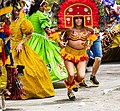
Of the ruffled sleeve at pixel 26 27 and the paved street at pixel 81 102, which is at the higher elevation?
the ruffled sleeve at pixel 26 27

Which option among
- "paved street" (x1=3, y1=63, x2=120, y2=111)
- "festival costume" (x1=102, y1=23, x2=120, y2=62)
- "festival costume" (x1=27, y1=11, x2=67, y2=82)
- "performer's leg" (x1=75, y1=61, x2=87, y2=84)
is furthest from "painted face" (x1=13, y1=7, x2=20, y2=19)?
"festival costume" (x1=102, y1=23, x2=120, y2=62)

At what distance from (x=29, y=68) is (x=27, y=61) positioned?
11cm

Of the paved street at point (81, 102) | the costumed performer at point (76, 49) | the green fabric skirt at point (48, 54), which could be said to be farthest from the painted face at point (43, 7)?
the costumed performer at point (76, 49)

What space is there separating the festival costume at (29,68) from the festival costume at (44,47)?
1.31 meters

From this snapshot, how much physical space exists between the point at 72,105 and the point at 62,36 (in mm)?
1294

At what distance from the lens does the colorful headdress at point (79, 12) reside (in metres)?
8.71

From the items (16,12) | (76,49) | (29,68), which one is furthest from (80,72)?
(16,12)

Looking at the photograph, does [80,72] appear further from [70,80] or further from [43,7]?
[43,7]

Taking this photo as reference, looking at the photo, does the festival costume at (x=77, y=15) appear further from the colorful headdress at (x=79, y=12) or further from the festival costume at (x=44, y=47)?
the festival costume at (x=44, y=47)

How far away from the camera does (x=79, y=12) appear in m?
A: 8.73

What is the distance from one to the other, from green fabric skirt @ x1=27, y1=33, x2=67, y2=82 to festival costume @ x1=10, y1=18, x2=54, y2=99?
1.31 m

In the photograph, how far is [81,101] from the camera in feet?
26.9

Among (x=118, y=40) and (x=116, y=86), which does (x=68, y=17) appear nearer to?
(x=116, y=86)

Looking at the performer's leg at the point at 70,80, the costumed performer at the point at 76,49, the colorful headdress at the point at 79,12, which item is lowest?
the performer's leg at the point at 70,80
